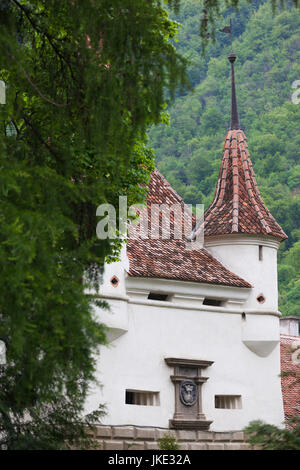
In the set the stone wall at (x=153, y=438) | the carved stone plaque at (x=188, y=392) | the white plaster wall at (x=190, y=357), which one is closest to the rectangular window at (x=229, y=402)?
the white plaster wall at (x=190, y=357)

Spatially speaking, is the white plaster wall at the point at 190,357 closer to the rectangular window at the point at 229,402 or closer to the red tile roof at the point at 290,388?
the rectangular window at the point at 229,402

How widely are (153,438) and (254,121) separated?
222 ft

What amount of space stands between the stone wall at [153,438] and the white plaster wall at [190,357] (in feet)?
9.58

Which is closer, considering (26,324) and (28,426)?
(26,324)

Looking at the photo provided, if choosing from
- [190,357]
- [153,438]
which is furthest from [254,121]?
[153,438]

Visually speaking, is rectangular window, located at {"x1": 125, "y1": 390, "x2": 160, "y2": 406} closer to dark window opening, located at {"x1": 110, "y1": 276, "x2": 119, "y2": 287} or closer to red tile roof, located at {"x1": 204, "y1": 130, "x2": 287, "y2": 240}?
dark window opening, located at {"x1": 110, "y1": 276, "x2": 119, "y2": 287}

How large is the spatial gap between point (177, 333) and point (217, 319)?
1.17m

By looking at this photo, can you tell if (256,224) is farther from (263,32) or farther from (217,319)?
(263,32)

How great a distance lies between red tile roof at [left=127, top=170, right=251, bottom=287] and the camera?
23.7 metres

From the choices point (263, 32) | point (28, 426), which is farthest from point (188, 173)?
point (28, 426)

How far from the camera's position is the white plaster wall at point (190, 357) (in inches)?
889

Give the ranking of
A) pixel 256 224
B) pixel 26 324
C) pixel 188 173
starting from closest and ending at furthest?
pixel 26 324
pixel 256 224
pixel 188 173

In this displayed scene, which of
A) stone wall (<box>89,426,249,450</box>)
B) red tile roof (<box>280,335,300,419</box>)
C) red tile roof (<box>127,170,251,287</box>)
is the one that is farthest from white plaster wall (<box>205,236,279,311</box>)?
stone wall (<box>89,426,249,450</box>)

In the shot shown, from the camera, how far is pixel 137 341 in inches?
910
